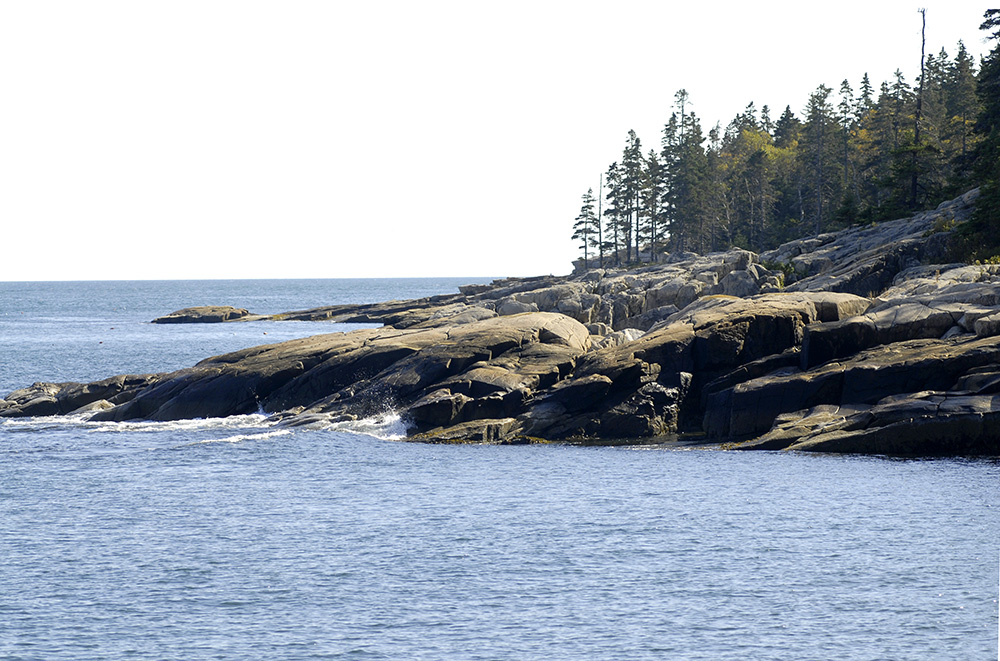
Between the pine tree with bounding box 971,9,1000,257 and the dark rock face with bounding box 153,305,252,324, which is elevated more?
the pine tree with bounding box 971,9,1000,257

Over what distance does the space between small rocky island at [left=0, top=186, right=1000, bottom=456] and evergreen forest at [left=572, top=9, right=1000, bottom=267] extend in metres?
15.8

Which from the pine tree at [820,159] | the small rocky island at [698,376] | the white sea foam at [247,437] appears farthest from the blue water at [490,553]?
the pine tree at [820,159]

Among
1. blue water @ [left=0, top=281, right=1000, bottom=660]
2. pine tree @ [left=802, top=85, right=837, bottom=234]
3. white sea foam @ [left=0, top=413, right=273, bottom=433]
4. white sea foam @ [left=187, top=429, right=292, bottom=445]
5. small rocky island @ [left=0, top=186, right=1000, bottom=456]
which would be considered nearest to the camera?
blue water @ [left=0, top=281, right=1000, bottom=660]

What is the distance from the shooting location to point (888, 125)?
346 ft

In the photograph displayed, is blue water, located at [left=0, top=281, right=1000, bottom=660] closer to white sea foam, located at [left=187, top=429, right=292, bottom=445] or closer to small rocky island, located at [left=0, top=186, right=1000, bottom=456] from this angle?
white sea foam, located at [left=187, top=429, right=292, bottom=445]

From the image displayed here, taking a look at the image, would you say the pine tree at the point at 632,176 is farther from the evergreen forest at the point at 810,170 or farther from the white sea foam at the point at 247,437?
the white sea foam at the point at 247,437

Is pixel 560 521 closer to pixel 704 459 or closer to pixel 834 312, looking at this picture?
pixel 704 459

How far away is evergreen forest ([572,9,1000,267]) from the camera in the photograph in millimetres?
73750

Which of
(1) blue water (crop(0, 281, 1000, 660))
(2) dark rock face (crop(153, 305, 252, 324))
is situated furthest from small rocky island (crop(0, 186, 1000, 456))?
(2) dark rock face (crop(153, 305, 252, 324))

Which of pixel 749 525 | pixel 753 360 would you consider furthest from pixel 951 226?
pixel 749 525

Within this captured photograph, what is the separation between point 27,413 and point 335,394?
19.3 metres

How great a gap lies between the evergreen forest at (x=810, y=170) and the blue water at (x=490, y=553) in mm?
44382

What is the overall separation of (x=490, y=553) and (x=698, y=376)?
2114 centimetres

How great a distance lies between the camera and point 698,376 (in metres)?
46.0
